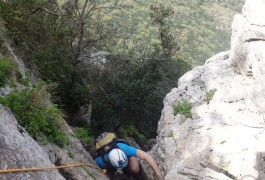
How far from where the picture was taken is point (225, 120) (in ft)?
28.1

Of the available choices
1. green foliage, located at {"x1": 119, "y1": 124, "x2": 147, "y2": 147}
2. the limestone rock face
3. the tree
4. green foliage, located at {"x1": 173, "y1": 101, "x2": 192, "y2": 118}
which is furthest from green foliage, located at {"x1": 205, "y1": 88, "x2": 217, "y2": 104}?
the tree

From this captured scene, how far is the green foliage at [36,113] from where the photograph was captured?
19.6ft

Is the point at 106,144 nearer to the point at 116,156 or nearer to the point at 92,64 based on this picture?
the point at 116,156

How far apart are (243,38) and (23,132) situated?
676cm

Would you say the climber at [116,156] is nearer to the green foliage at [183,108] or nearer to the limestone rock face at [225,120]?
the limestone rock face at [225,120]

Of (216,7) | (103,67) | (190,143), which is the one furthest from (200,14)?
(190,143)

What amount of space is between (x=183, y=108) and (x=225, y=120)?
5.11 ft

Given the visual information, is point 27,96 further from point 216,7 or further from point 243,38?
point 216,7

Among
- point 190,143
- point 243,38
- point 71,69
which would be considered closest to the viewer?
point 190,143

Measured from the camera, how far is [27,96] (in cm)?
623

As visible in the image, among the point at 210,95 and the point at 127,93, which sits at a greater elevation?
the point at 210,95

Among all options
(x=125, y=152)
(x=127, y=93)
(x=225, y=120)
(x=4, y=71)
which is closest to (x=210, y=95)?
(x=225, y=120)

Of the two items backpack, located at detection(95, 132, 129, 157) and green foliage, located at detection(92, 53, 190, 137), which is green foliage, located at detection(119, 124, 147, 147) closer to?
green foliage, located at detection(92, 53, 190, 137)

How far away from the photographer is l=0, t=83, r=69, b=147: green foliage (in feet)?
19.6
